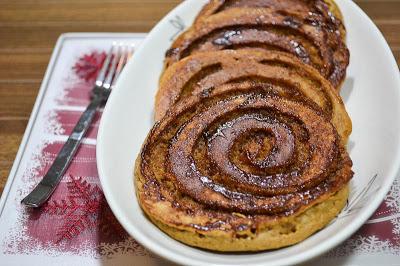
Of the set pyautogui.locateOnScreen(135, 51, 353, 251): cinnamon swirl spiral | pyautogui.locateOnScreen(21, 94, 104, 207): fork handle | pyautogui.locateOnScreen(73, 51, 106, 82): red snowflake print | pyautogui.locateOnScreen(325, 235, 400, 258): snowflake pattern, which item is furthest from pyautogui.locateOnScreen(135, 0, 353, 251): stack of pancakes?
pyautogui.locateOnScreen(73, 51, 106, 82): red snowflake print

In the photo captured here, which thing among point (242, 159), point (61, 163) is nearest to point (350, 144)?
point (242, 159)

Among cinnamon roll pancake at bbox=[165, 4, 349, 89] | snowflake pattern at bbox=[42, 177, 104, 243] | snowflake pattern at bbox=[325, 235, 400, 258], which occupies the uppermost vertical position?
cinnamon roll pancake at bbox=[165, 4, 349, 89]

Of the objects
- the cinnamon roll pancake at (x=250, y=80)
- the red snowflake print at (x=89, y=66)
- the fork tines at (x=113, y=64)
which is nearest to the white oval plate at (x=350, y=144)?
the cinnamon roll pancake at (x=250, y=80)

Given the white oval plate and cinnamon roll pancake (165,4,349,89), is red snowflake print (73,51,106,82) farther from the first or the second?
cinnamon roll pancake (165,4,349,89)

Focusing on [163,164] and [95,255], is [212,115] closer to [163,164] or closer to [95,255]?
[163,164]

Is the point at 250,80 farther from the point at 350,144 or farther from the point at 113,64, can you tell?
the point at 113,64

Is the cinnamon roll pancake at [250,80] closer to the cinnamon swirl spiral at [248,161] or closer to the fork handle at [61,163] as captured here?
the cinnamon swirl spiral at [248,161]
